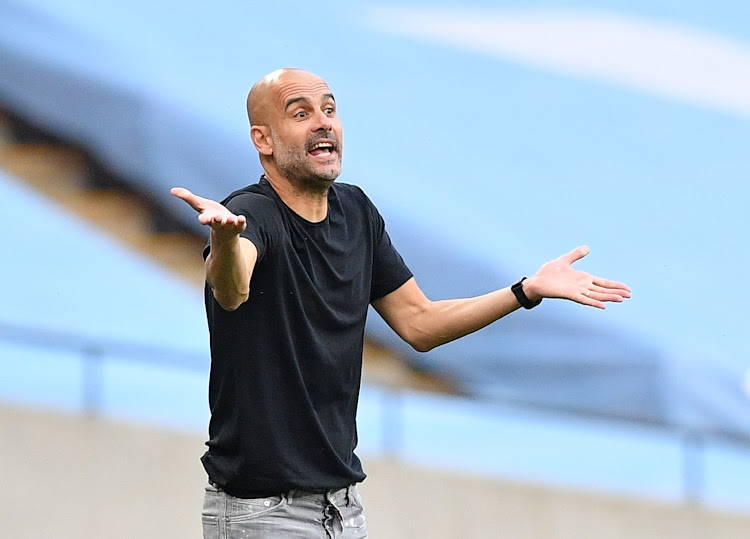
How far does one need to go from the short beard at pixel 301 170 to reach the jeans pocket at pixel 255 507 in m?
0.56

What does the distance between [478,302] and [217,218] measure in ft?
2.25

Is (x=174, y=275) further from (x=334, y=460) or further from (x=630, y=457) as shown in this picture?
(x=334, y=460)

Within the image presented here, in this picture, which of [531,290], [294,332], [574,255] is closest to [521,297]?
[531,290]

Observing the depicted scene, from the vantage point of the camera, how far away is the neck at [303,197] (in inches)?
99.1

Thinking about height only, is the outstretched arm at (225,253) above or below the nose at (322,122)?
below

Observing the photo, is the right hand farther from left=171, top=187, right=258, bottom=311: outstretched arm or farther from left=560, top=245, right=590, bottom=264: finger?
left=560, top=245, right=590, bottom=264: finger

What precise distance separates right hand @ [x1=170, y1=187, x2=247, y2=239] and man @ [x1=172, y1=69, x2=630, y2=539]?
4.4 inches

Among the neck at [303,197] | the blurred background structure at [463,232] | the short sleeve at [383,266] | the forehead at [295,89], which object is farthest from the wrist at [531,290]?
the blurred background structure at [463,232]

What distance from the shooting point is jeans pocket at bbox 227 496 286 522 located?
95.1 inches

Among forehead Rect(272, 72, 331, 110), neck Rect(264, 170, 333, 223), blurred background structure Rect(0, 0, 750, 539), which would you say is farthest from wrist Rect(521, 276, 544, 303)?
blurred background structure Rect(0, 0, 750, 539)

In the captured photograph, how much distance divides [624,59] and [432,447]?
1.78 meters

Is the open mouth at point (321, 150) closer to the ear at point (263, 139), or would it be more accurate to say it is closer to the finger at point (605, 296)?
the ear at point (263, 139)

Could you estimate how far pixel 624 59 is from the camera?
5.73m

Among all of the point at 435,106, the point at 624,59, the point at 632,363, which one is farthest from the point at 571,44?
the point at 632,363
